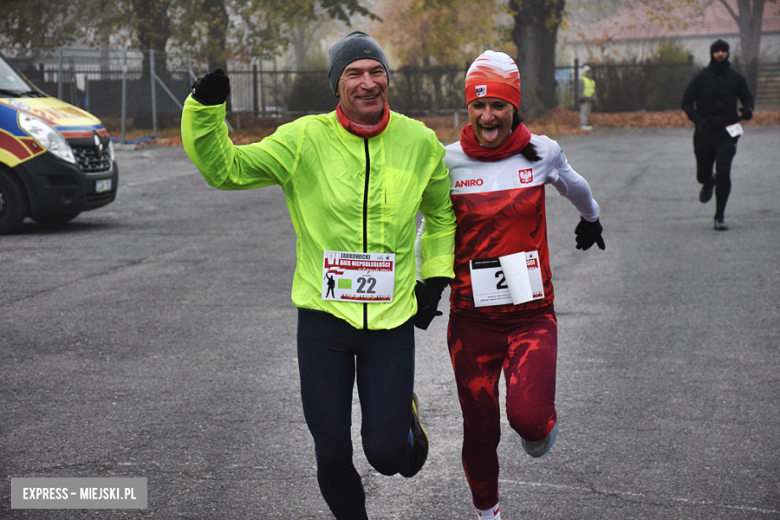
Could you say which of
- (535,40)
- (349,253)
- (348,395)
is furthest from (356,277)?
(535,40)

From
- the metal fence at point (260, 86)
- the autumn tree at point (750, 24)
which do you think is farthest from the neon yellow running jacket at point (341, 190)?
the autumn tree at point (750, 24)

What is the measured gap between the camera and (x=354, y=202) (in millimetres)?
3229

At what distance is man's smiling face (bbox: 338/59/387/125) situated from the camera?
3.21 meters

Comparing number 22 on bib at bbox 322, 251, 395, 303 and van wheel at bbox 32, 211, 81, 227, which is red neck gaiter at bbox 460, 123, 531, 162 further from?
van wheel at bbox 32, 211, 81, 227

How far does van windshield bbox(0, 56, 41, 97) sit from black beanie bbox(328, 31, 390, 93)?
9.28 metres

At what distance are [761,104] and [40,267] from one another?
34.5 metres

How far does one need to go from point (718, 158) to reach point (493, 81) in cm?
803

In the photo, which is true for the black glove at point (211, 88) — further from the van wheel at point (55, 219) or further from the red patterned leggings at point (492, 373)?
the van wheel at point (55, 219)

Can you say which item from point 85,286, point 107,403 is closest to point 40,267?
point 85,286

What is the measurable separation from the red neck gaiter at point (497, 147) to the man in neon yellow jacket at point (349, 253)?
13.7 inches

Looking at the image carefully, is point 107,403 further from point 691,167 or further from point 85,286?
point 691,167

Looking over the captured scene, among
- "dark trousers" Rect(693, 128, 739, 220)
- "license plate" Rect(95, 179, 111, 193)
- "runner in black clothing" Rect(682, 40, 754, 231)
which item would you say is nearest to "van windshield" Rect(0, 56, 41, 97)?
"license plate" Rect(95, 179, 111, 193)

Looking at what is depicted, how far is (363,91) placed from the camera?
3.21 meters

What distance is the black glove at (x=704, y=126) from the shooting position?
10.8 meters
